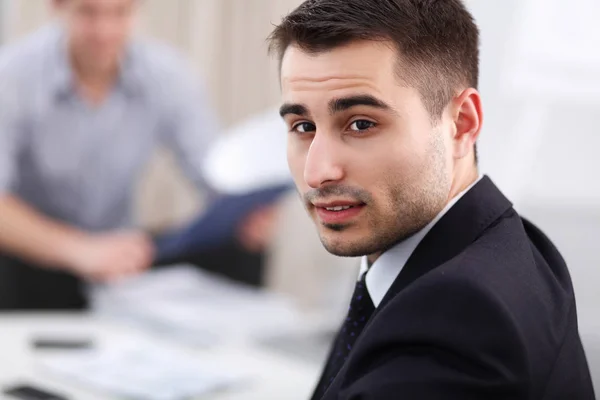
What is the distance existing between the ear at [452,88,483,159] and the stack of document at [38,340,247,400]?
778 millimetres

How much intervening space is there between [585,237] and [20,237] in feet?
6.20

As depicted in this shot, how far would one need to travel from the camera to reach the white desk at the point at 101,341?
1.54 meters

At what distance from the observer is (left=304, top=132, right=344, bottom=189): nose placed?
0.85 metres

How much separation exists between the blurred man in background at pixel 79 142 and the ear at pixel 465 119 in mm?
1871

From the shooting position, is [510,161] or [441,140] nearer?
[441,140]

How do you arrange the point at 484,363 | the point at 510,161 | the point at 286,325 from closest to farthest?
the point at 484,363 → the point at 286,325 → the point at 510,161

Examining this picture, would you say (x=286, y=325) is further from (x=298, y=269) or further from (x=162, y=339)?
(x=298, y=269)

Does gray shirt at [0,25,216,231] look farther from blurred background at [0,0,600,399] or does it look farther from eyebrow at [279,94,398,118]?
eyebrow at [279,94,398,118]

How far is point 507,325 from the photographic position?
0.69 m

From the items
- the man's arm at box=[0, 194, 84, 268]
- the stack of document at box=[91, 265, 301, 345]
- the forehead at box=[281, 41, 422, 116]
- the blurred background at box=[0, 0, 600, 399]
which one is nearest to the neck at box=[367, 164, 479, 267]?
the forehead at box=[281, 41, 422, 116]

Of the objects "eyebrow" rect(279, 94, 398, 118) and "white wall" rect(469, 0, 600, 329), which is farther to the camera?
"white wall" rect(469, 0, 600, 329)

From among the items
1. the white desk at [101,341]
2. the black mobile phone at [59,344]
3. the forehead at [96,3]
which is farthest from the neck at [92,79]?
the black mobile phone at [59,344]

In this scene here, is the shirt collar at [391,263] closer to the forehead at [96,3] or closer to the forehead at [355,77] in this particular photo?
the forehead at [355,77]

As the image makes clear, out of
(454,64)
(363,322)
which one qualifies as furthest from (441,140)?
(363,322)
